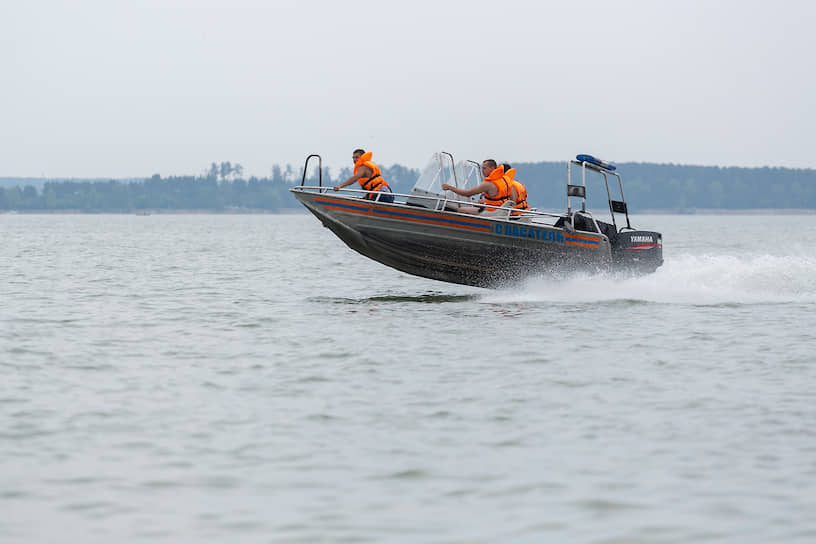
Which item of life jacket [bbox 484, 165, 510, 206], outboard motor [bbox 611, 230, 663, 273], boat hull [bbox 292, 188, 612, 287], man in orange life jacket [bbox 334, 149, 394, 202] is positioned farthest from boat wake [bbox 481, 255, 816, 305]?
man in orange life jacket [bbox 334, 149, 394, 202]

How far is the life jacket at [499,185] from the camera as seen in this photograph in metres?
17.1

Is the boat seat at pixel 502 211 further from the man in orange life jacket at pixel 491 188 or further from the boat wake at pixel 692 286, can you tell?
the boat wake at pixel 692 286

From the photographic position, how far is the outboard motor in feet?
56.4

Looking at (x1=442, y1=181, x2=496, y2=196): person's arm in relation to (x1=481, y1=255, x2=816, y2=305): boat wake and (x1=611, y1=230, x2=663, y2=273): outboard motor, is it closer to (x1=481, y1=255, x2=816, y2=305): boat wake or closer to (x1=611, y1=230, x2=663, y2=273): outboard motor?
(x1=481, y1=255, x2=816, y2=305): boat wake

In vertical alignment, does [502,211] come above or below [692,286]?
above

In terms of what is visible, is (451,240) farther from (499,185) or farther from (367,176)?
(367,176)

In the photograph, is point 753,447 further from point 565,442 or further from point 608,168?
point 608,168

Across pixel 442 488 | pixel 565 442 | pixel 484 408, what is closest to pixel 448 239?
pixel 484 408

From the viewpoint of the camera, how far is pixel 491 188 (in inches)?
668

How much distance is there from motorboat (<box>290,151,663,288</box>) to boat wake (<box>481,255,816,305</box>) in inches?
14.6

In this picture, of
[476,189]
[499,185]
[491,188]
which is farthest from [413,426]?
[499,185]

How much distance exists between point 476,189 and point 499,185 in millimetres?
500

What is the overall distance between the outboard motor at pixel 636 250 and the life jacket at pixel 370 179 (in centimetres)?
394

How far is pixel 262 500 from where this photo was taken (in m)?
6.41
